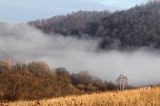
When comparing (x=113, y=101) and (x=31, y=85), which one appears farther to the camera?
(x=31, y=85)

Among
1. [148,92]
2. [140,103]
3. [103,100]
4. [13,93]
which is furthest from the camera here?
[13,93]

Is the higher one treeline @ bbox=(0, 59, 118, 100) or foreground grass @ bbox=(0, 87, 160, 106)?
treeline @ bbox=(0, 59, 118, 100)

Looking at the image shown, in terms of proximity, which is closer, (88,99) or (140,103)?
(140,103)

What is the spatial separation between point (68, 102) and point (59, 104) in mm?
264

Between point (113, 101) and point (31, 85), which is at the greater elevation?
point (31, 85)

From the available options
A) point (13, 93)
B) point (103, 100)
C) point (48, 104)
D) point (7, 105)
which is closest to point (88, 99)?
point (103, 100)

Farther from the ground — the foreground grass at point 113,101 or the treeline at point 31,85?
the treeline at point 31,85

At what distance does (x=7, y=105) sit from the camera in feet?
30.3

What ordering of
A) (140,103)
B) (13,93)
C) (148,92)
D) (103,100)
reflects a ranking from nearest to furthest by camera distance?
(140,103)
(103,100)
(148,92)
(13,93)

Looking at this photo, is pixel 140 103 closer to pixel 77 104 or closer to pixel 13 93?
pixel 77 104

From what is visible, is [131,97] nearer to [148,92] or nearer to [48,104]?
[148,92]

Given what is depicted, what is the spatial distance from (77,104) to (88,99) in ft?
2.78

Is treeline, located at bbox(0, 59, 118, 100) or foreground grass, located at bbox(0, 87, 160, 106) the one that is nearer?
foreground grass, located at bbox(0, 87, 160, 106)

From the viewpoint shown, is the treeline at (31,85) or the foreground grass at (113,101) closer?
the foreground grass at (113,101)
